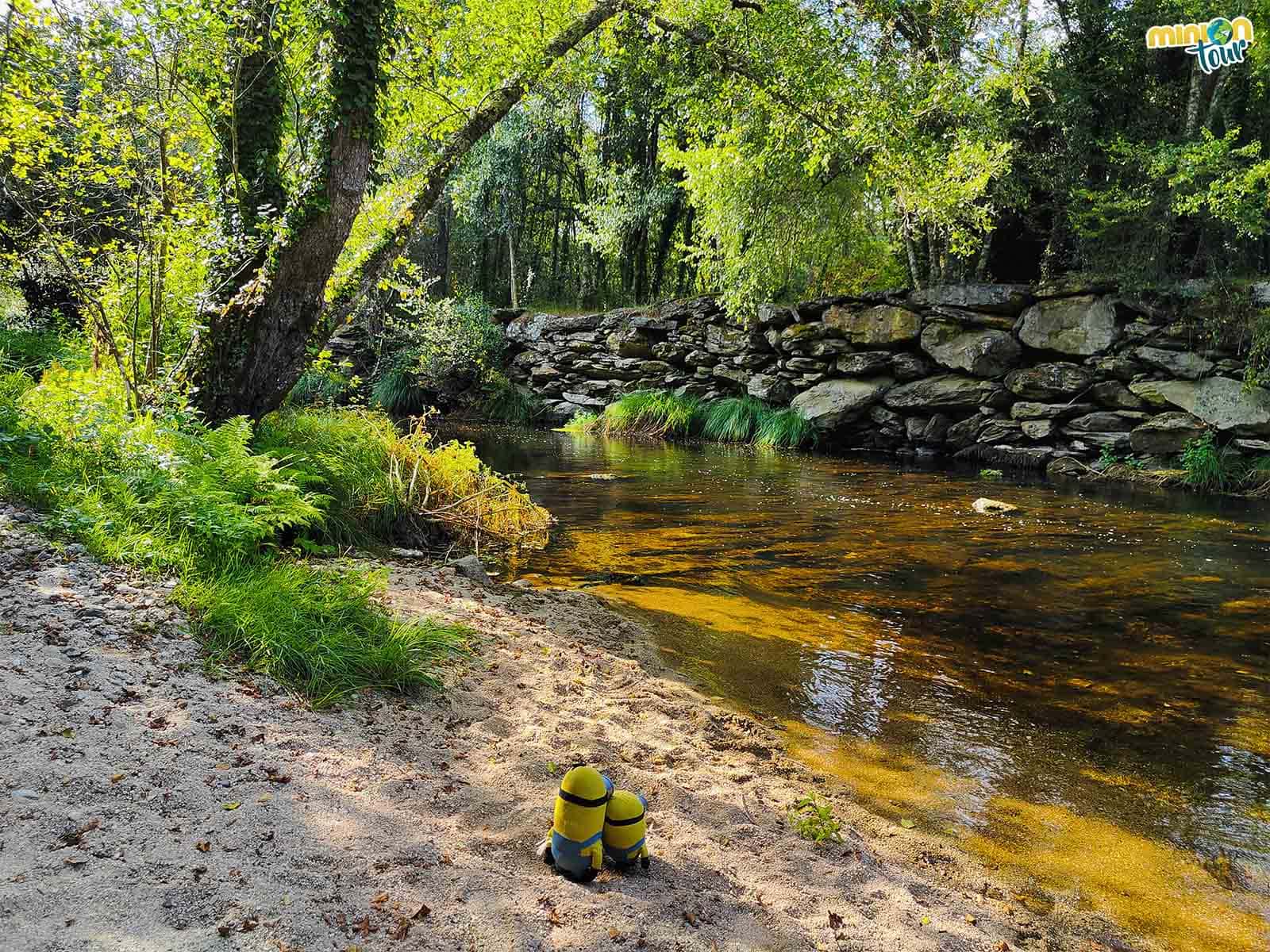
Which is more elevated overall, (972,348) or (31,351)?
(972,348)

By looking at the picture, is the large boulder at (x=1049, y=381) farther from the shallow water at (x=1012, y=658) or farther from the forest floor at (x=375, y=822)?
the forest floor at (x=375, y=822)

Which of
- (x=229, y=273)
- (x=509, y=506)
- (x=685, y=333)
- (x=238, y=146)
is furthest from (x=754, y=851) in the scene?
(x=685, y=333)

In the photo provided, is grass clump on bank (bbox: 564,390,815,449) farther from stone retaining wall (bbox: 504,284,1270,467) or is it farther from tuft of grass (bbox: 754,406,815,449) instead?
stone retaining wall (bbox: 504,284,1270,467)

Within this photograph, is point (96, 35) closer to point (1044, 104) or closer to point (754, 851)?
point (754, 851)

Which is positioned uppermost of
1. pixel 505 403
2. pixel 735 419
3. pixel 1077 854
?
pixel 505 403

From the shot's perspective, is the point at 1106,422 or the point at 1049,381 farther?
the point at 1049,381

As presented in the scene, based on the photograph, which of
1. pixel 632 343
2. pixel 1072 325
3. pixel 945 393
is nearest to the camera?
pixel 1072 325

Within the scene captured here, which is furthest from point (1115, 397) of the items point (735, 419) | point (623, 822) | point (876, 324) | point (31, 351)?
point (31, 351)

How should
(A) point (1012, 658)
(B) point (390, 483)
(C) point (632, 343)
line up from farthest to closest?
(C) point (632, 343)
(B) point (390, 483)
(A) point (1012, 658)

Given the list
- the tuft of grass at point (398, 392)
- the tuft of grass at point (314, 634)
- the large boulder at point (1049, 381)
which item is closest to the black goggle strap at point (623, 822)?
the tuft of grass at point (314, 634)

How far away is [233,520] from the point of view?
3.96 metres

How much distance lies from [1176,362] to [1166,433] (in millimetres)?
1251

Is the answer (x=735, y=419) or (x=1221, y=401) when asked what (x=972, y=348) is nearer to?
(x=1221, y=401)

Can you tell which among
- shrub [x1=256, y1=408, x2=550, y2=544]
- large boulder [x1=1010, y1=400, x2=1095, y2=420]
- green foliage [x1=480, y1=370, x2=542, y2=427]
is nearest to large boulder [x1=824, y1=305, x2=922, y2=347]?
large boulder [x1=1010, y1=400, x2=1095, y2=420]
